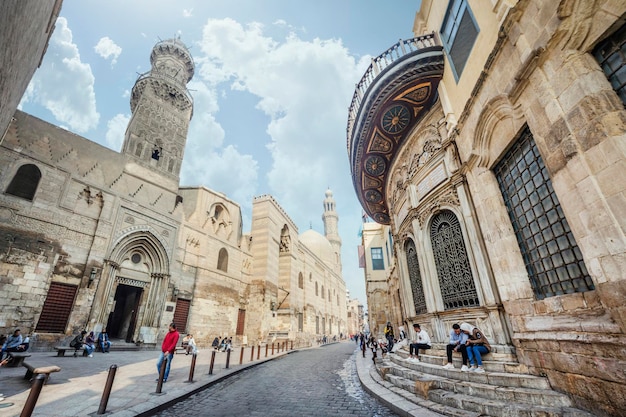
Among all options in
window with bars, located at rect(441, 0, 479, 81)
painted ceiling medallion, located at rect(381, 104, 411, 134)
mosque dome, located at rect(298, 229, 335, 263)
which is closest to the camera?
window with bars, located at rect(441, 0, 479, 81)

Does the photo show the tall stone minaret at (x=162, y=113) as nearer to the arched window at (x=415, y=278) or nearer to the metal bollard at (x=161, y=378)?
the metal bollard at (x=161, y=378)

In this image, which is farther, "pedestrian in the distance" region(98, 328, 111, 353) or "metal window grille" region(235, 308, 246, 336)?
"metal window grille" region(235, 308, 246, 336)

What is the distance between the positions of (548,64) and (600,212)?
198 centimetres

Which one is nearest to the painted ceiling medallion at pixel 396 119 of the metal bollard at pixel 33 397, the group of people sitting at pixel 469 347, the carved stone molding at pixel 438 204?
the carved stone molding at pixel 438 204

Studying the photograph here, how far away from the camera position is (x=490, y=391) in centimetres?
348

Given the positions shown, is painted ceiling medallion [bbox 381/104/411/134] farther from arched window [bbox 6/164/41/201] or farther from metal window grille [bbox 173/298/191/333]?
metal window grille [bbox 173/298/191/333]

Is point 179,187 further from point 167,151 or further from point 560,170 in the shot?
point 560,170

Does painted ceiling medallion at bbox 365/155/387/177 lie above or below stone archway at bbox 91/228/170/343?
above

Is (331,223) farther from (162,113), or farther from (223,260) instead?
(162,113)

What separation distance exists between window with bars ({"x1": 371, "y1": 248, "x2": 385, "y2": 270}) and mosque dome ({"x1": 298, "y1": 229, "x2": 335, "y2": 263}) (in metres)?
17.5

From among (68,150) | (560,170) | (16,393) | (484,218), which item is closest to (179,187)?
(68,150)

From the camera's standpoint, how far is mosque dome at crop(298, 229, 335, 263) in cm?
4006

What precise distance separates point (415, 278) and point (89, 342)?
11.4 meters

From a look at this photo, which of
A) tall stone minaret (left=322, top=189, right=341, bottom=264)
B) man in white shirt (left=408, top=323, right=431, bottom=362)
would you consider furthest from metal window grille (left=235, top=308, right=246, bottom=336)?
tall stone minaret (left=322, top=189, right=341, bottom=264)
